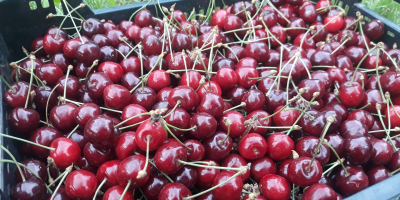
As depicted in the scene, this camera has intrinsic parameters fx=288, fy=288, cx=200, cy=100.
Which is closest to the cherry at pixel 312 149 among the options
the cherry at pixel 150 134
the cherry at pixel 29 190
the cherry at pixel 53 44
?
the cherry at pixel 150 134

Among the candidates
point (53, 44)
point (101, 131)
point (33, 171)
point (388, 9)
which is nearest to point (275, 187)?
point (101, 131)

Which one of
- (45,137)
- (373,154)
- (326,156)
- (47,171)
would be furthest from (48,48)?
(373,154)

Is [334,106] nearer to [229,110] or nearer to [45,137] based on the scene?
[229,110]

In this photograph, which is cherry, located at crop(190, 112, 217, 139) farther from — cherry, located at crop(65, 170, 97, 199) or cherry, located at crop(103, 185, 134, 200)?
cherry, located at crop(65, 170, 97, 199)

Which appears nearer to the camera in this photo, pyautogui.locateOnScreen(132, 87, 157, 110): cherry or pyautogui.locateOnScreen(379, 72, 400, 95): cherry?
pyautogui.locateOnScreen(132, 87, 157, 110): cherry

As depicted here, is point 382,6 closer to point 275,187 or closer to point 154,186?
point 275,187

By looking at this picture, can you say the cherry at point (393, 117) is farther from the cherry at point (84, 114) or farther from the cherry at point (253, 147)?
the cherry at point (84, 114)

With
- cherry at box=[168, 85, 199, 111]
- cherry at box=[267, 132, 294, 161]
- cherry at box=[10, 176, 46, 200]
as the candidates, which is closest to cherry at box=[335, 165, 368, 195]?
cherry at box=[267, 132, 294, 161]
